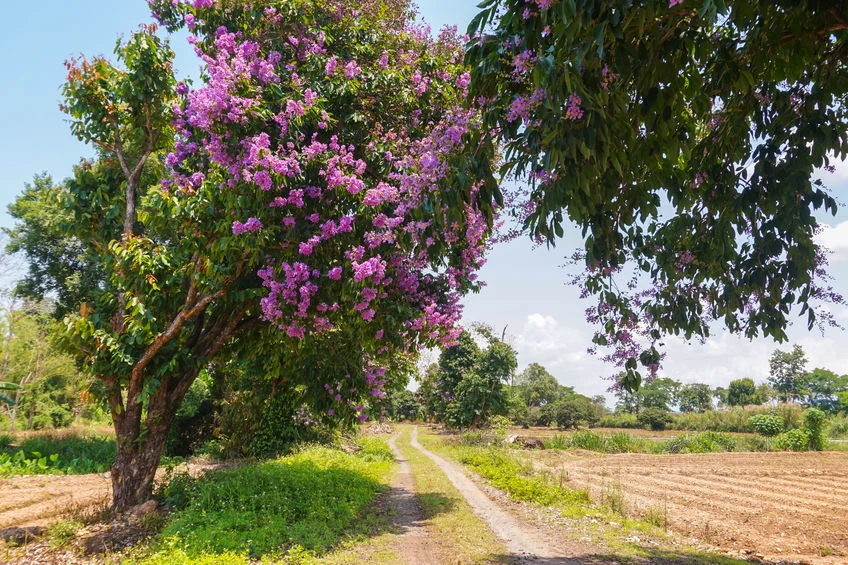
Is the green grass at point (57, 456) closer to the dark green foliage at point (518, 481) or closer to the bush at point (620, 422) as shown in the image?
the dark green foliage at point (518, 481)

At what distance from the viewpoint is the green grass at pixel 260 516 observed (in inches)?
297

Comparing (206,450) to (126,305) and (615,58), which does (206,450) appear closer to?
(126,305)

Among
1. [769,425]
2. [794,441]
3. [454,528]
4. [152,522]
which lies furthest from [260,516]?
[769,425]

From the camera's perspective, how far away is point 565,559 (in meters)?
7.88

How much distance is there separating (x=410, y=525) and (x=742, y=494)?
471 inches

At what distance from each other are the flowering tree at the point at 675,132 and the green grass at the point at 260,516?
633 cm

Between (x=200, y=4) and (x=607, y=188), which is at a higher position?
(x=200, y=4)

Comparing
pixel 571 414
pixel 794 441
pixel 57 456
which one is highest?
pixel 794 441

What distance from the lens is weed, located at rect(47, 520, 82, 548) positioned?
880cm

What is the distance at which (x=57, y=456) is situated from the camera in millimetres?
19141

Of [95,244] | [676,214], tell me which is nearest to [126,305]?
[95,244]

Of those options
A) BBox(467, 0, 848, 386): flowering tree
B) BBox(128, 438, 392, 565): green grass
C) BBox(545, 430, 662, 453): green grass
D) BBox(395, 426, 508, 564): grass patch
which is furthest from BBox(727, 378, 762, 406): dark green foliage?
BBox(467, 0, 848, 386): flowering tree

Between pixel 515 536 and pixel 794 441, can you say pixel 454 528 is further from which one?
pixel 794 441

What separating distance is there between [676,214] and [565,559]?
233 inches
